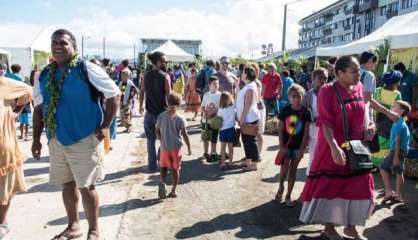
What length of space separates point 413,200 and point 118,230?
4124 millimetres

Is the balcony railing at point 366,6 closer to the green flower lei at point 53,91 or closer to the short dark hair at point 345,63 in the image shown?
the short dark hair at point 345,63

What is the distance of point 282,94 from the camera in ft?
48.3

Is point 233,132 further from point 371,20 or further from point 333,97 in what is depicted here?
point 371,20

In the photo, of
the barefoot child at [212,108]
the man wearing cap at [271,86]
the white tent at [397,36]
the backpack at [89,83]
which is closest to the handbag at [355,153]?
the backpack at [89,83]

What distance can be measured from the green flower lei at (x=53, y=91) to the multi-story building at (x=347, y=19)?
43.6 metres

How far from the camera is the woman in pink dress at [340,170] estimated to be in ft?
14.0

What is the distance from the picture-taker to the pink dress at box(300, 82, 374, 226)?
4281 millimetres

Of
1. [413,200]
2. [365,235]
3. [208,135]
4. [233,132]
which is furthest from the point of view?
[208,135]

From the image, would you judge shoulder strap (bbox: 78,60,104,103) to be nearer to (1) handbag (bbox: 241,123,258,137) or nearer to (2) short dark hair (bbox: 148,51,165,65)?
(2) short dark hair (bbox: 148,51,165,65)

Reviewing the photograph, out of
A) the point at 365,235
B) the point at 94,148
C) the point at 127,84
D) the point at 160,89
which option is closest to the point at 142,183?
the point at 160,89

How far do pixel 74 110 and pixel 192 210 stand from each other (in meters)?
2.24

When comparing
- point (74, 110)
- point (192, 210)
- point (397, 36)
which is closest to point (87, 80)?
point (74, 110)

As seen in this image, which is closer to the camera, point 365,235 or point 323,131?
point 323,131

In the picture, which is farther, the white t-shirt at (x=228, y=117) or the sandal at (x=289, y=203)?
the white t-shirt at (x=228, y=117)
